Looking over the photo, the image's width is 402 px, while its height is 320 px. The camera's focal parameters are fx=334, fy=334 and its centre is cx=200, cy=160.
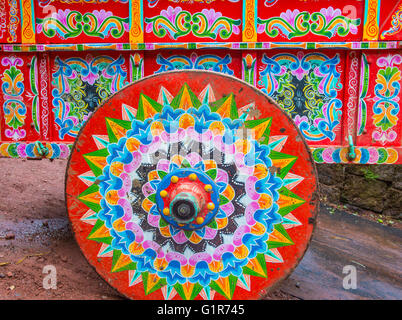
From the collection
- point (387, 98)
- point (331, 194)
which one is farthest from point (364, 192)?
point (387, 98)

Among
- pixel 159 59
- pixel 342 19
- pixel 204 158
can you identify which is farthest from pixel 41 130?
pixel 342 19

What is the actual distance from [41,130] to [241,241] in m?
1.42

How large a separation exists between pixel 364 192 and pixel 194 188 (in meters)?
3.44

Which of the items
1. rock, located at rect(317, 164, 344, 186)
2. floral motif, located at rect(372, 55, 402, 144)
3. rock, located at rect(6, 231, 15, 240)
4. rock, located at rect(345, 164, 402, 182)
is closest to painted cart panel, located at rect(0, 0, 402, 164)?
floral motif, located at rect(372, 55, 402, 144)

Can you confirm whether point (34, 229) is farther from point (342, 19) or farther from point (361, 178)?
point (361, 178)

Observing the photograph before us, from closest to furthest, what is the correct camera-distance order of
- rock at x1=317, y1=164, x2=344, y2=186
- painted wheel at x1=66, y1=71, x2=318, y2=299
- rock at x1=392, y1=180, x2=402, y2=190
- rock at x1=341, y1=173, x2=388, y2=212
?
painted wheel at x1=66, y1=71, x2=318, y2=299 < rock at x1=392, y1=180, x2=402, y2=190 < rock at x1=341, y1=173, x2=388, y2=212 < rock at x1=317, y1=164, x2=344, y2=186

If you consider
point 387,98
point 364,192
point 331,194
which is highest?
point 387,98

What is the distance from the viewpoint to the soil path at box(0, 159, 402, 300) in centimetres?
209

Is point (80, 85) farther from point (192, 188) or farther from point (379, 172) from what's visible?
point (379, 172)

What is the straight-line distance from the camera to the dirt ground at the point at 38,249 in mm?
2014

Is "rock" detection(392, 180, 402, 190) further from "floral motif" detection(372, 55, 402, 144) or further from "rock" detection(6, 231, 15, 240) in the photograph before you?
"rock" detection(6, 231, 15, 240)

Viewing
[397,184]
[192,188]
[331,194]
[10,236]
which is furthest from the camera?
[331,194]

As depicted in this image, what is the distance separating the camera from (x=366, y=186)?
13.9 feet

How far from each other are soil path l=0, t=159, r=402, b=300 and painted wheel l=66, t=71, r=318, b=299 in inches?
20.9
